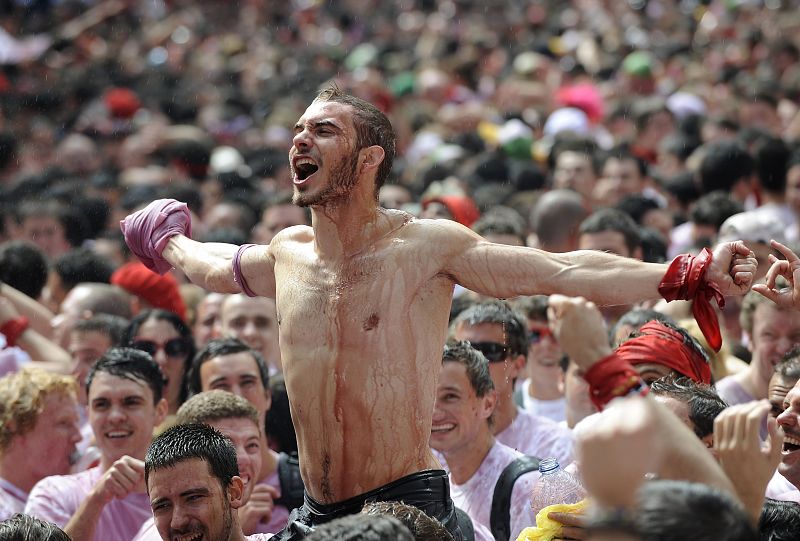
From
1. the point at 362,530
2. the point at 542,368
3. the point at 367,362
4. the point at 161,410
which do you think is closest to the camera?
the point at 362,530

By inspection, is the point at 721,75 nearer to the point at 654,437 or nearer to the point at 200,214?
the point at 200,214

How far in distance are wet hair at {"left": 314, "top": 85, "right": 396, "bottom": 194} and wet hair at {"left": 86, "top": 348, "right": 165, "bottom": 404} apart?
2.15 m

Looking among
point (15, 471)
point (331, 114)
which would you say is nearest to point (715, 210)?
point (331, 114)

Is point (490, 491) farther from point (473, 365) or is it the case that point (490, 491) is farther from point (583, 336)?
point (583, 336)

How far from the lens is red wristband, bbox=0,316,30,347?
7949mm

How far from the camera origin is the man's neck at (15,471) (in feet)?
20.9

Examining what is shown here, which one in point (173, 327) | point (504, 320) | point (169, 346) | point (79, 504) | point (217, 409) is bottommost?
point (79, 504)

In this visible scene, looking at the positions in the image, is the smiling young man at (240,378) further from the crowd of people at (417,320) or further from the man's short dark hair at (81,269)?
the man's short dark hair at (81,269)

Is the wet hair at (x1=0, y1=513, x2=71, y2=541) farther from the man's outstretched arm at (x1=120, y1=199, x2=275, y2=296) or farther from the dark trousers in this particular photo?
the man's outstretched arm at (x1=120, y1=199, x2=275, y2=296)

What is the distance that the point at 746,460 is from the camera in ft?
11.6

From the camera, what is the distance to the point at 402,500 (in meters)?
4.47

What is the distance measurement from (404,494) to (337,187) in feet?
3.76

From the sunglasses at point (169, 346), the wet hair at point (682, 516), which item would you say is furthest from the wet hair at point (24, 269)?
the wet hair at point (682, 516)

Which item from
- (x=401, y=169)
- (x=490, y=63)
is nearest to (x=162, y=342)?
(x=401, y=169)
